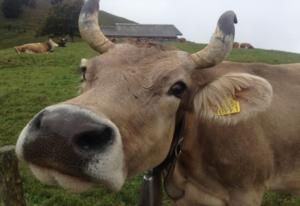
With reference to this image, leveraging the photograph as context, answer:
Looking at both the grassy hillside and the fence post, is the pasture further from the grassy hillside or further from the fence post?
the grassy hillside

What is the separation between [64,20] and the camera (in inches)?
2319

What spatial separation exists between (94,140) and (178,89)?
1343mm

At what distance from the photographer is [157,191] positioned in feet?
18.9

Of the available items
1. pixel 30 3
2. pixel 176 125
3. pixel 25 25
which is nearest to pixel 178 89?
pixel 176 125

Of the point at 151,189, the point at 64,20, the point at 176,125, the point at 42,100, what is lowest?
the point at 64,20

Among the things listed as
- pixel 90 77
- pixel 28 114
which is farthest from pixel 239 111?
pixel 28 114

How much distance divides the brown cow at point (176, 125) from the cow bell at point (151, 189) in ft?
0.50

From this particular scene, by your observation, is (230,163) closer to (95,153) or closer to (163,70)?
(163,70)

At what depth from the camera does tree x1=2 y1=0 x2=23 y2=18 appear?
91.9 meters

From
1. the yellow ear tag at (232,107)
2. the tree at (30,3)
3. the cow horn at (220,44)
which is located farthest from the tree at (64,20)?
the yellow ear tag at (232,107)

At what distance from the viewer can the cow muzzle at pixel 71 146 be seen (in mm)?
3197

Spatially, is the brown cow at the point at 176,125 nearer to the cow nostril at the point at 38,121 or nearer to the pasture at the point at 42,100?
the cow nostril at the point at 38,121

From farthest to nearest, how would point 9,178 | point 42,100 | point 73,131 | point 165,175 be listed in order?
point 42,100 → point 165,175 → point 9,178 → point 73,131

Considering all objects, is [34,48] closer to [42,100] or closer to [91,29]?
[42,100]
